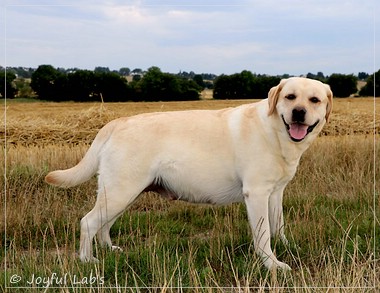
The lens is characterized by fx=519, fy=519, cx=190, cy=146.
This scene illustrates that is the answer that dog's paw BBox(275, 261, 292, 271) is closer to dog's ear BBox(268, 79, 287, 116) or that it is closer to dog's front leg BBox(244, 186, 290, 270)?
dog's front leg BBox(244, 186, 290, 270)

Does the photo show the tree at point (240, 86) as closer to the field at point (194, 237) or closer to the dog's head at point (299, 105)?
the field at point (194, 237)

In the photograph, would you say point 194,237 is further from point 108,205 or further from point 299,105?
point 299,105

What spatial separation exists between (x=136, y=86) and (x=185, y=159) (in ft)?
52.9

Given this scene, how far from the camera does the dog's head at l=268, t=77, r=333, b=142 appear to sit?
4.55 metres

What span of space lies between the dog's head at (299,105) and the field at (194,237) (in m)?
1.08

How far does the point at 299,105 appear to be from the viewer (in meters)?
4.53

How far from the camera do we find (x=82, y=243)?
487 centimetres

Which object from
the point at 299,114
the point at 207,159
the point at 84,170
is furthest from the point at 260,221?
the point at 84,170

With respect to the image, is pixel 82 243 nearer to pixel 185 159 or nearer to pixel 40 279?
pixel 40 279

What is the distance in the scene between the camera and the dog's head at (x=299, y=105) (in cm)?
455

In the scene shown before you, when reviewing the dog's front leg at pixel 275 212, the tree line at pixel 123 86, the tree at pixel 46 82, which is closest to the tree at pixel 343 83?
the tree line at pixel 123 86

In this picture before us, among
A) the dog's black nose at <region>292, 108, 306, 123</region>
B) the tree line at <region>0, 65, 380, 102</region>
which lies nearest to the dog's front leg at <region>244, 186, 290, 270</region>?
the dog's black nose at <region>292, 108, 306, 123</region>

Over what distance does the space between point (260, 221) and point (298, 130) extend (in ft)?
2.95

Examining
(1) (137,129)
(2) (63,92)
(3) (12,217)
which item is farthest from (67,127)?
(1) (137,129)
